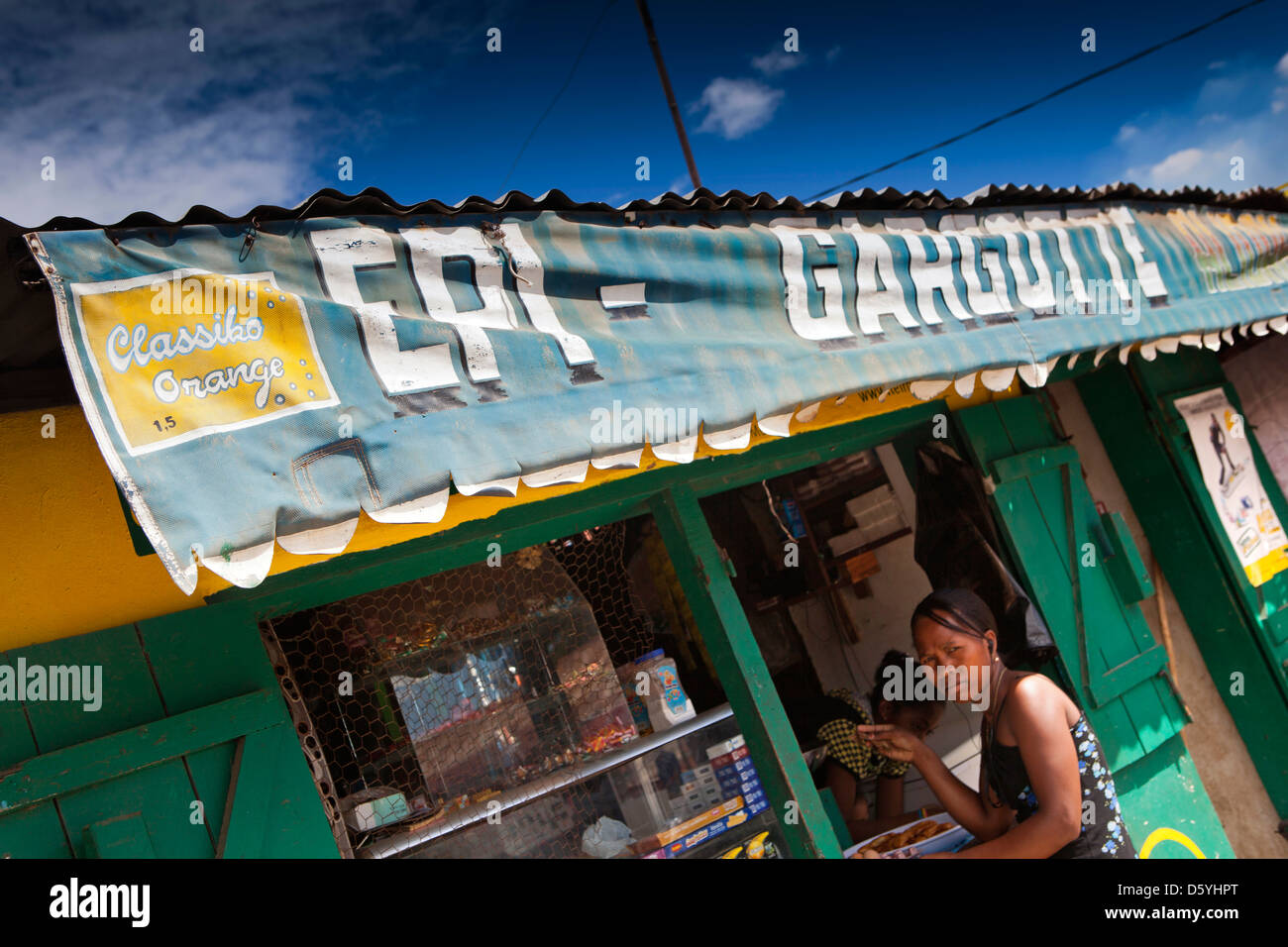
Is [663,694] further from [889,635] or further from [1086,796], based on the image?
[889,635]

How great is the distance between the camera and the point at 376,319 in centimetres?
203

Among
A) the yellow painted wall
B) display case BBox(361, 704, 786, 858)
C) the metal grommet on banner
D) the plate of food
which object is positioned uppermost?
the metal grommet on banner

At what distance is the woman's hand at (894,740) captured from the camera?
3.62 m

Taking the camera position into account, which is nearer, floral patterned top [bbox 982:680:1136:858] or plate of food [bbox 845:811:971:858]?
floral patterned top [bbox 982:680:1136:858]

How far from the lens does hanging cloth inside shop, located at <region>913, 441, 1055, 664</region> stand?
3992mm

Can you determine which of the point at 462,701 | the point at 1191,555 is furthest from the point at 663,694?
the point at 1191,555

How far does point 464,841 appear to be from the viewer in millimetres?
3277

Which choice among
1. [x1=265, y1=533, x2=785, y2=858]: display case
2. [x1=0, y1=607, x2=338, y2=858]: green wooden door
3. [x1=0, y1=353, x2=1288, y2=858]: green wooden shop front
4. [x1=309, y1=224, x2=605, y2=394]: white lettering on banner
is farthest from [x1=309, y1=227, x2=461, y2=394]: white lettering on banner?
[x1=265, y1=533, x2=785, y2=858]: display case

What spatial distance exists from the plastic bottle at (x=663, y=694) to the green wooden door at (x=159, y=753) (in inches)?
63.6

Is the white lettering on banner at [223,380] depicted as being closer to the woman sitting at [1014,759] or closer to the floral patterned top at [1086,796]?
the woman sitting at [1014,759]

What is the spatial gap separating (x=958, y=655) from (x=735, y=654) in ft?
3.45

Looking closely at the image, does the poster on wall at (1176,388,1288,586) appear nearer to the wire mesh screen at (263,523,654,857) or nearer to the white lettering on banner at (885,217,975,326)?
the white lettering on banner at (885,217,975,326)
